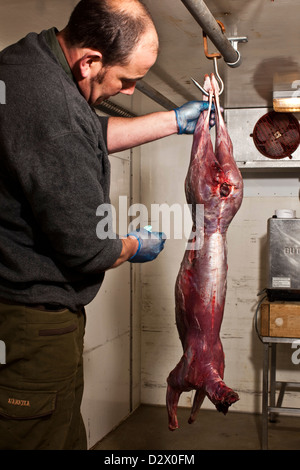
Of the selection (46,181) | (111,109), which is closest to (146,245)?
(46,181)

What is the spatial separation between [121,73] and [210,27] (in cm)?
34

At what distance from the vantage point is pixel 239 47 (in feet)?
8.15

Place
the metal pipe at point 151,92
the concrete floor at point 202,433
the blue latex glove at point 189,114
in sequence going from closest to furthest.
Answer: the blue latex glove at point 189,114
the metal pipe at point 151,92
the concrete floor at point 202,433

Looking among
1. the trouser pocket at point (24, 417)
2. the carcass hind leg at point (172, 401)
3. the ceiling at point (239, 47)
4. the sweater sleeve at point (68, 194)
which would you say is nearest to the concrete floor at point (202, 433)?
the carcass hind leg at point (172, 401)

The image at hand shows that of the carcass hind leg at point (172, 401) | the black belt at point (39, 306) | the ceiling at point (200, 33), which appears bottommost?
the carcass hind leg at point (172, 401)

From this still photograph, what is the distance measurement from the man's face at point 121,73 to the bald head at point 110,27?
0.8 inches

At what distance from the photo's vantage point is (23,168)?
→ 1350mm

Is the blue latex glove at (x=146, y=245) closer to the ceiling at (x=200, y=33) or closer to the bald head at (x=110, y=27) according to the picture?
the bald head at (x=110, y=27)

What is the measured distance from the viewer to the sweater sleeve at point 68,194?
1346 millimetres

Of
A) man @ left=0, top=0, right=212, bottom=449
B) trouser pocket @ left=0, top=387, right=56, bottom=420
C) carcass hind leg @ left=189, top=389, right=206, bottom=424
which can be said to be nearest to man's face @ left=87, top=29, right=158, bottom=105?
man @ left=0, top=0, right=212, bottom=449

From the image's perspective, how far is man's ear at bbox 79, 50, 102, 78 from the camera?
146cm

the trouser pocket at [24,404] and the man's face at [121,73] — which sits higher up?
the man's face at [121,73]

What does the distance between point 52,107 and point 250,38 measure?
1355 mm

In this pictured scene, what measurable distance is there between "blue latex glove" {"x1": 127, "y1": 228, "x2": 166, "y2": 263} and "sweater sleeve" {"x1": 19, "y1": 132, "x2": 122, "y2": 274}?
0.32m
